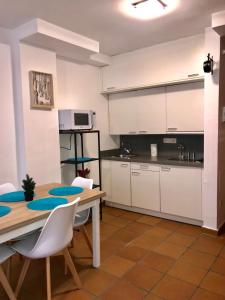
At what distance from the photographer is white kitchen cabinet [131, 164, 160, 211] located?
11.7 feet

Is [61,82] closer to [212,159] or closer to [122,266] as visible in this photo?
[212,159]

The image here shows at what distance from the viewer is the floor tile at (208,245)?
2689mm

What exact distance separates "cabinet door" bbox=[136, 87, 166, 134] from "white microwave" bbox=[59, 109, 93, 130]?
0.91m

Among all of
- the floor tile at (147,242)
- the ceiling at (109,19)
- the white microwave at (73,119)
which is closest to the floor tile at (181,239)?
the floor tile at (147,242)

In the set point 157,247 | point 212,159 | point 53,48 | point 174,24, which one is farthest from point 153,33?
point 157,247

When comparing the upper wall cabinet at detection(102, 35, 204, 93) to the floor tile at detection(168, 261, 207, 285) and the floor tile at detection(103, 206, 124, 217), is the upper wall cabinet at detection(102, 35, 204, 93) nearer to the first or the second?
the floor tile at detection(103, 206, 124, 217)

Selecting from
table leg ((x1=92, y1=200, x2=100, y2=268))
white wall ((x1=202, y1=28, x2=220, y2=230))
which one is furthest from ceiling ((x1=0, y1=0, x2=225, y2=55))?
table leg ((x1=92, y1=200, x2=100, y2=268))

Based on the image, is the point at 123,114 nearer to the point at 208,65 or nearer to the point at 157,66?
the point at 157,66

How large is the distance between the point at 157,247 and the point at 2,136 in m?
2.11

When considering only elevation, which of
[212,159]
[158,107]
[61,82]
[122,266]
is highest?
[61,82]

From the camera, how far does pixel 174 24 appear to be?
278cm

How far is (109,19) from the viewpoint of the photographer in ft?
8.59

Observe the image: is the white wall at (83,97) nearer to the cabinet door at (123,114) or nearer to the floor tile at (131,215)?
the cabinet door at (123,114)

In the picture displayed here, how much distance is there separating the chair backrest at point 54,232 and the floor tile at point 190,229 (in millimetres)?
1844
